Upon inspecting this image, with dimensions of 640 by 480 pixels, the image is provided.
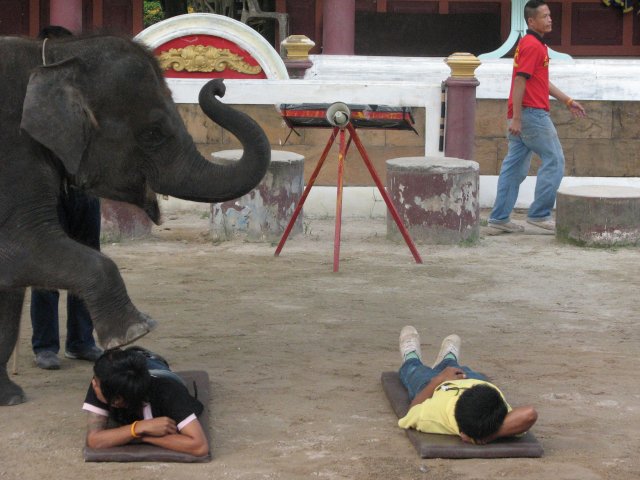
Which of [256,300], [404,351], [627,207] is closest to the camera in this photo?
[404,351]

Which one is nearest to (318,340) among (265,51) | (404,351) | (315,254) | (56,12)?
(404,351)

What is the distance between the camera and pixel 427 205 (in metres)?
10.4

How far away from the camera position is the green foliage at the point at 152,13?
947 inches

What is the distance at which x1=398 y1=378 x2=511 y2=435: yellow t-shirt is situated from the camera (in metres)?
5.37

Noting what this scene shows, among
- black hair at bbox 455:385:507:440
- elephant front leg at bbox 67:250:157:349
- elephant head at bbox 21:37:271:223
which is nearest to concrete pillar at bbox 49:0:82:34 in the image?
elephant head at bbox 21:37:271:223

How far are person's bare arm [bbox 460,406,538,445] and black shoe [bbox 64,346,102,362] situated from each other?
2.32 meters

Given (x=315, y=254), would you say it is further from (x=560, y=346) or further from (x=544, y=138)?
(x=560, y=346)

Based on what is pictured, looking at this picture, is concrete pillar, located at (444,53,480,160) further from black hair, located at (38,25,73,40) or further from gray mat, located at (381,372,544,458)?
gray mat, located at (381,372,544,458)

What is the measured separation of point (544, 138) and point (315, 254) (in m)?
2.21

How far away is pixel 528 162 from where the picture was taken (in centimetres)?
1096

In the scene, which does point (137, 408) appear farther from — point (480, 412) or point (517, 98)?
point (517, 98)

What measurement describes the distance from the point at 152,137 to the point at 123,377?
4.02 feet

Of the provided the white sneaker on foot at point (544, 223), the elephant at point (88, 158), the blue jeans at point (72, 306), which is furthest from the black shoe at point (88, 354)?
the white sneaker on foot at point (544, 223)

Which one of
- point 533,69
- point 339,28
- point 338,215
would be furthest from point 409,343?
point 339,28
